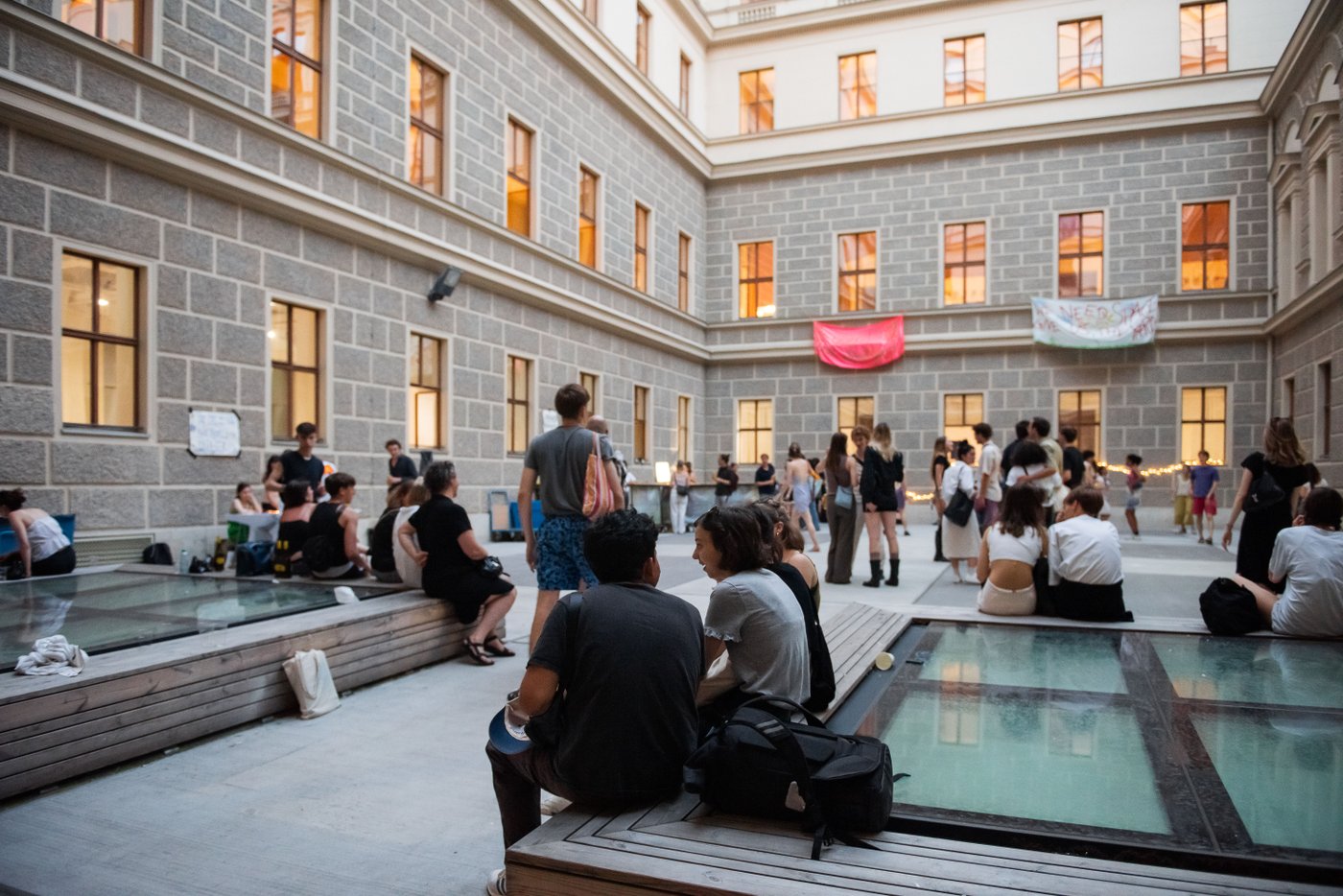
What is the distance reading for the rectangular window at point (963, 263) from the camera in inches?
872

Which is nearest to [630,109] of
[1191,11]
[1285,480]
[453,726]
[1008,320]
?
[1008,320]

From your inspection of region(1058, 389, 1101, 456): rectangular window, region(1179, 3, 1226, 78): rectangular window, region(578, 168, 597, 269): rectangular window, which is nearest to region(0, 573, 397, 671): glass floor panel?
region(578, 168, 597, 269): rectangular window

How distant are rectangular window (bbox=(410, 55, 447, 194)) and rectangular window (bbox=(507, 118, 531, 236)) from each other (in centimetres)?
185

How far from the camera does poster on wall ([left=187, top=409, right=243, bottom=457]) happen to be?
9.76m

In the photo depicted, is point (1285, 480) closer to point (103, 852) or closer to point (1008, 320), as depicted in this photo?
point (103, 852)

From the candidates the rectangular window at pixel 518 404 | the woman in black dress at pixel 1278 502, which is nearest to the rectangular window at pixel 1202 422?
the woman in black dress at pixel 1278 502

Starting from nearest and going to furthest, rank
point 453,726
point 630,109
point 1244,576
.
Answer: point 453,726 → point 1244,576 → point 630,109

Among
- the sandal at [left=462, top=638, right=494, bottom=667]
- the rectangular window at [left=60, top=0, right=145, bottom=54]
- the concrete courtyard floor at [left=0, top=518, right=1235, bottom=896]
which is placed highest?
the rectangular window at [left=60, top=0, right=145, bottom=54]

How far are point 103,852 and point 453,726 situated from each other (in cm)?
185

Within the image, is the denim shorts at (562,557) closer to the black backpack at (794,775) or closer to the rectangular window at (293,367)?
the black backpack at (794,775)

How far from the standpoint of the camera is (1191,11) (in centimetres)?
2044

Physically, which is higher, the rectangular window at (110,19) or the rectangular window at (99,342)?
the rectangular window at (110,19)

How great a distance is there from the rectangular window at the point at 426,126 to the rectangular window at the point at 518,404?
3.30 meters

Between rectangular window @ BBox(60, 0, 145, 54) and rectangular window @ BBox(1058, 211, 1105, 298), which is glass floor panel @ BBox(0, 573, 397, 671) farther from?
rectangular window @ BBox(1058, 211, 1105, 298)
